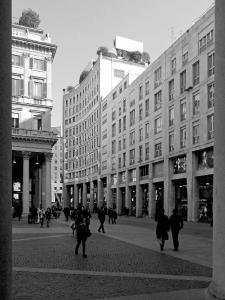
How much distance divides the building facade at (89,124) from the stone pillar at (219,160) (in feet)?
213

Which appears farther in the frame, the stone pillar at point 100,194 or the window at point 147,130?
the stone pillar at point 100,194

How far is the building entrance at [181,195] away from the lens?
46.3 meters

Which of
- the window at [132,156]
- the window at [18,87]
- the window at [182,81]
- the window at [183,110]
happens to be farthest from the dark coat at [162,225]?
the window at [132,156]

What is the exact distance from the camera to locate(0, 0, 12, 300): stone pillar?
266 cm

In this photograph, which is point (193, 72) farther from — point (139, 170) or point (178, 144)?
point (139, 170)

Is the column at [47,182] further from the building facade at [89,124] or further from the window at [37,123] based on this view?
the building facade at [89,124]

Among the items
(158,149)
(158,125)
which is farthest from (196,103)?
(158,149)

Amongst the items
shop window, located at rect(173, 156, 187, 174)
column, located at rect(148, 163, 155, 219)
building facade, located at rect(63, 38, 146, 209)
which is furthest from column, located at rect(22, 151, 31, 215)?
building facade, located at rect(63, 38, 146, 209)

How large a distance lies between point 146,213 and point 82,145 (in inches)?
1831

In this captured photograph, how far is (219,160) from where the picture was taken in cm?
645

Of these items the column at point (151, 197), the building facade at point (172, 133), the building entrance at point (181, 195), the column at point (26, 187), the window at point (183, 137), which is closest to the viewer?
the building facade at point (172, 133)

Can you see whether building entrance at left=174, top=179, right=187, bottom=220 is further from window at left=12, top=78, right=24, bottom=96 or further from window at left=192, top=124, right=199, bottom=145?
window at left=12, top=78, right=24, bottom=96

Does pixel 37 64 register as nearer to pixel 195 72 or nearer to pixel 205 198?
pixel 195 72

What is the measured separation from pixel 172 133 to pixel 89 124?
49.8m
